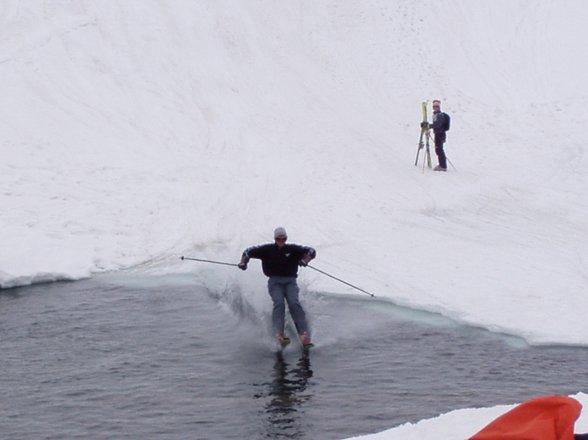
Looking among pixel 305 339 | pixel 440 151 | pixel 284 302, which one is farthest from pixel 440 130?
pixel 305 339

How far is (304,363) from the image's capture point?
50.9 ft

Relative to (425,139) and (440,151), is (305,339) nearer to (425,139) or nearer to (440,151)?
(440,151)

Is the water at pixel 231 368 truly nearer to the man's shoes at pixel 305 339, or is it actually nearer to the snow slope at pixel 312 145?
the man's shoes at pixel 305 339

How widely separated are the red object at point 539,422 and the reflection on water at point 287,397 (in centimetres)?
541

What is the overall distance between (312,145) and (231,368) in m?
13.0

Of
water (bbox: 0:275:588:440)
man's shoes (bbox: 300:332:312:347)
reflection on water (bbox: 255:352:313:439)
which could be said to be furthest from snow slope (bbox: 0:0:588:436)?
reflection on water (bbox: 255:352:313:439)

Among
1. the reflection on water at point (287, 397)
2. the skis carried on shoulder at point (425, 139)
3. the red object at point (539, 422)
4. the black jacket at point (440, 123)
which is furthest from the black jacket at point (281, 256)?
the black jacket at point (440, 123)

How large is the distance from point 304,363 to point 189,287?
4.87 metres

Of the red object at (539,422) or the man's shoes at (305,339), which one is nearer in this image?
the red object at (539,422)

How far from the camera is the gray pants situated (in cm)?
1631

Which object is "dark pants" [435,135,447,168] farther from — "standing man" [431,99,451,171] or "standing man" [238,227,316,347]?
"standing man" [238,227,316,347]

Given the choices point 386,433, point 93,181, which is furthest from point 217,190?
point 386,433

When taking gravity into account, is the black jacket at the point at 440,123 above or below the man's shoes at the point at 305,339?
above

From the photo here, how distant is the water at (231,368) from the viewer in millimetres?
13102
